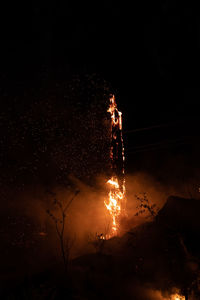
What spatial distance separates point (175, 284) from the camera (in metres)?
6.49

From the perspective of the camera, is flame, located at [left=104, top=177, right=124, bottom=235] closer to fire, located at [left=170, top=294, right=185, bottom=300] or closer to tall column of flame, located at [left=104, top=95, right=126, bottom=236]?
tall column of flame, located at [left=104, top=95, right=126, bottom=236]

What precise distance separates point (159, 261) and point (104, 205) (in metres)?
6.21

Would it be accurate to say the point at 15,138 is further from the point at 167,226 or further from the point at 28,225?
the point at 167,226

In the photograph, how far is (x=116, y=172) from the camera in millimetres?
14141

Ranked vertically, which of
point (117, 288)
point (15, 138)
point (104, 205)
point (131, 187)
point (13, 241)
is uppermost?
point (15, 138)

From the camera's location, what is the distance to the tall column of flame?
12836 millimetres

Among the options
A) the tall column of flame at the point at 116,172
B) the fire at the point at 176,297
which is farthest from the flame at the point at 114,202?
the fire at the point at 176,297

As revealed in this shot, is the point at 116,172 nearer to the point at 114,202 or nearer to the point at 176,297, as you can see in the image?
the point at 114,202

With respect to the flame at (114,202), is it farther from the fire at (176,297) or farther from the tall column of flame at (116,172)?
the fire at (176,297)

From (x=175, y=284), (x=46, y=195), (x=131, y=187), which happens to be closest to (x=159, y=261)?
(x=175, y=284)

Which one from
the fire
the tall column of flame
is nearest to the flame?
the tall column of flame

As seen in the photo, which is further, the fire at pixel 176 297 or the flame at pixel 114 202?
the flame at pixel 114 202

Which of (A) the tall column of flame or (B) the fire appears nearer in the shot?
(B) the fire

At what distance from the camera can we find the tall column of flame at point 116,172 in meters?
12.8
